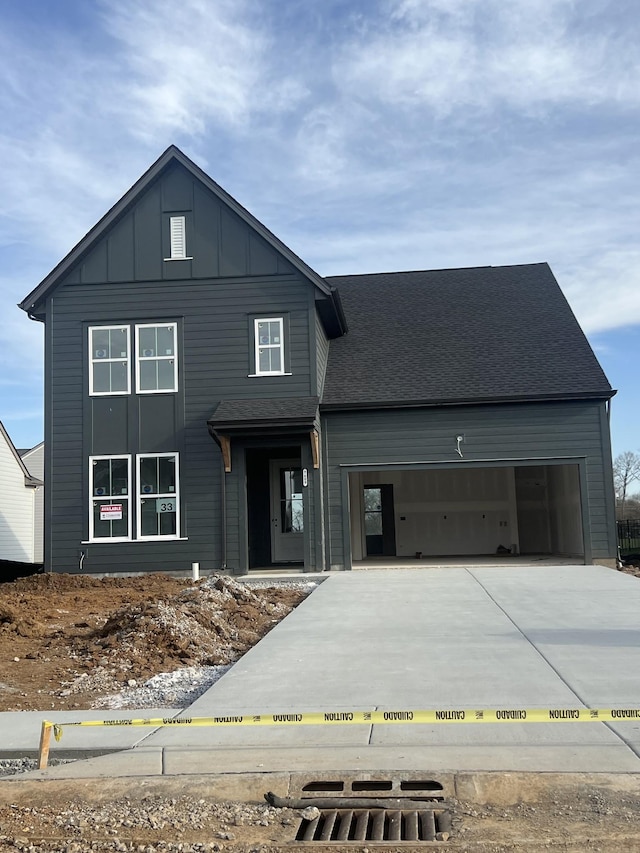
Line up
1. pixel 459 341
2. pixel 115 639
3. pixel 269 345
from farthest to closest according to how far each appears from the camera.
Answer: pixel 459 341 < pixel 269 345 < pixel 115 639

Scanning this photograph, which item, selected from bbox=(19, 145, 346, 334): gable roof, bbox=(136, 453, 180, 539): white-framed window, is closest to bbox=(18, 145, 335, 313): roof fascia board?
bbox=(19, 145, 346, 334): gable roof

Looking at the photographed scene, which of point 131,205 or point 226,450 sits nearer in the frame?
point 226,450

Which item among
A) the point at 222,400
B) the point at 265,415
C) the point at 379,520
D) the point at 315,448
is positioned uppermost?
the point at 222,400

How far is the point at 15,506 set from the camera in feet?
107

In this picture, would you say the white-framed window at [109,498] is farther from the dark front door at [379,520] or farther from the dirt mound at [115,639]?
the dark front door at [379,520]

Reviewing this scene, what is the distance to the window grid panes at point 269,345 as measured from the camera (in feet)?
64.7

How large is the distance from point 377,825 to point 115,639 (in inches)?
231

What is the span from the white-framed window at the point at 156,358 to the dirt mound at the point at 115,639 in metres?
6.53

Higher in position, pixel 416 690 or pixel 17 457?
pixel 17 457

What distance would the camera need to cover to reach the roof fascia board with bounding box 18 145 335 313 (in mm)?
19781

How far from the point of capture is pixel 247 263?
19.9 metres

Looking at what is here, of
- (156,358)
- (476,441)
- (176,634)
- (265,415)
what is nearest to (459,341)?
(476,441)

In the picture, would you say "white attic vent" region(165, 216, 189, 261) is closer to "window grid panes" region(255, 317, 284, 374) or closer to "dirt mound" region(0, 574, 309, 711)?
"window grid panes" region(255, 317, 284, 374)

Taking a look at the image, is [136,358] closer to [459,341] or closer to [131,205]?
[131,205]
